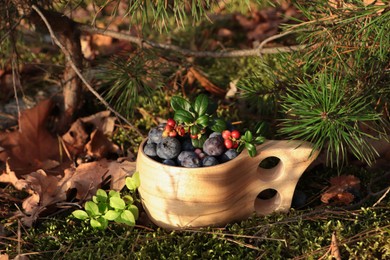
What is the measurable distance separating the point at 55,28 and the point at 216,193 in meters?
0.95

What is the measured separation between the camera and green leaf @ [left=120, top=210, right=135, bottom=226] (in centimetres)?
143

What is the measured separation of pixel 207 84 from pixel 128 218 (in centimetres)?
86

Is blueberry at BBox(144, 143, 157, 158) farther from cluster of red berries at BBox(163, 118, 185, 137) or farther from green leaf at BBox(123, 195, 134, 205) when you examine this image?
green leaf at BBox(123, 195, 134, 205)

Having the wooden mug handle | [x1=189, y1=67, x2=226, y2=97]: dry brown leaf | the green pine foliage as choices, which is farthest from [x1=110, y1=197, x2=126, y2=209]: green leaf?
[x1=189, y1=67, x2=226, y2=97]: dry brown leaf

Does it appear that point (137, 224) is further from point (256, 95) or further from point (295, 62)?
point (295, 62)

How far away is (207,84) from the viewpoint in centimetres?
212

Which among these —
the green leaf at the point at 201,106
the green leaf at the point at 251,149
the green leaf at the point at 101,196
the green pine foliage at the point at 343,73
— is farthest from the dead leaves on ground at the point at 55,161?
the green pine foliage at the point at 343,73

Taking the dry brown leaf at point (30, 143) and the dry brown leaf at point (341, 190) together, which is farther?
the dry brown leaf at point (30, 143)

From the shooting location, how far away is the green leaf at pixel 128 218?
1426 millimetres

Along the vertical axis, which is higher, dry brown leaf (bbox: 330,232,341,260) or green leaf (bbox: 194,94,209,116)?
green leaf (bbox: 194,94,209,116)

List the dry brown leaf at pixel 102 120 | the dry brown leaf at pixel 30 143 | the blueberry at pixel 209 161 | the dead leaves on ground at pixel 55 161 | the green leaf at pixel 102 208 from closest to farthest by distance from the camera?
the blueberry at pixel 209 161 < the green leaf at pixel 102 208 < the dead leaves on ground at pixel 55 161 < the dry brown leaf at pixel 30 143 < the dry brown leaf at pixel 102 120

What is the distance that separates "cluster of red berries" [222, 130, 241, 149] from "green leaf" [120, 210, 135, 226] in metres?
0.34

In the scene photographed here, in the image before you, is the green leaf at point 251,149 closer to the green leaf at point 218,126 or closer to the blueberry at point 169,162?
the green leaf at point 218,126

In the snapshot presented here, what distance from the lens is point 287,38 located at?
2.49m
